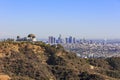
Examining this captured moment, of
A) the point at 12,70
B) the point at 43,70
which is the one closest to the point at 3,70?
the point at 12,70

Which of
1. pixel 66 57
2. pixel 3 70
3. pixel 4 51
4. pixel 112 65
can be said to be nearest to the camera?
pixel 3 70

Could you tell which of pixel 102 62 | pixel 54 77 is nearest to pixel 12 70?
pixel 54 77

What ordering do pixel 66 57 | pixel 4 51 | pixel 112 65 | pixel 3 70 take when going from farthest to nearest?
1. pixel 112 65
2. pixel 66 57
3. pixel 4 51
4. pixel 3 70

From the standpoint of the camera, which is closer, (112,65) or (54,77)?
(54,77)

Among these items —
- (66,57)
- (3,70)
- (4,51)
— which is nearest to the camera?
(3,70)

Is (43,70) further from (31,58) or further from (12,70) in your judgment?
(31,58)

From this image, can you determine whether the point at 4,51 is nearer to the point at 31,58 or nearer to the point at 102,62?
the point at 31,58
